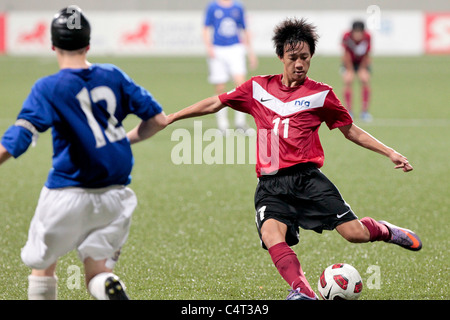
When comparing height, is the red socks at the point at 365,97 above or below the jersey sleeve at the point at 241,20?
below

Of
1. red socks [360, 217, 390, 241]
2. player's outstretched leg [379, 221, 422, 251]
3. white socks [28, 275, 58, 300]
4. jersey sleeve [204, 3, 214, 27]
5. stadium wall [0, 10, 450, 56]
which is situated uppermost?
jersey sleeve [204, 3, 214, 27]

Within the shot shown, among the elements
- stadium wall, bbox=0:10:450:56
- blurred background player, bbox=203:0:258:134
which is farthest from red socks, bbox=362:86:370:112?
stadium wall, bbox=0:10:450:56

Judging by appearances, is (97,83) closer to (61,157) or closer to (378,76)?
(61,157)

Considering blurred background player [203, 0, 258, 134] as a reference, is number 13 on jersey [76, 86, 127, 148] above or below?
above

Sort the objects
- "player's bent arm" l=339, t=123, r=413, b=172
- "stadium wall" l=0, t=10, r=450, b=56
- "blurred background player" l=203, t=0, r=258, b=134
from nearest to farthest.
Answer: "player's bent arm" l=339, t=123, r=413, b=172 < "blurred background player" l=203, t=0, r=258, b=134 < "stadium wall" l=0, t=10, r=450, b=56

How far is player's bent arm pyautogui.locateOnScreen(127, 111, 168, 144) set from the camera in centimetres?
351

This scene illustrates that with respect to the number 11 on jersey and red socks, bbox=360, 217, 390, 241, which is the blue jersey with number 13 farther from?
red socks, bbox=360, 217, 390, 241

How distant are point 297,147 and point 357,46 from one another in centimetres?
1020

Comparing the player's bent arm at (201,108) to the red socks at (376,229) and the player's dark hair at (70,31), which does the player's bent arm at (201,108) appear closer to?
the player's dark hair at (70,31)

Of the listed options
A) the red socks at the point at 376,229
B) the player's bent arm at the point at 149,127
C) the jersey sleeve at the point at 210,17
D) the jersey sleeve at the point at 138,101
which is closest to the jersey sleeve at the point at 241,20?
the jersey sleeve at the point at 210,17

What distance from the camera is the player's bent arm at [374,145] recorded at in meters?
4.18

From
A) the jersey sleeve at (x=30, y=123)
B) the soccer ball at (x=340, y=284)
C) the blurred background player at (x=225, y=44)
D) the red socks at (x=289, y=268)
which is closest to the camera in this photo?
the jersey sleeve at (x=30, y=123)
